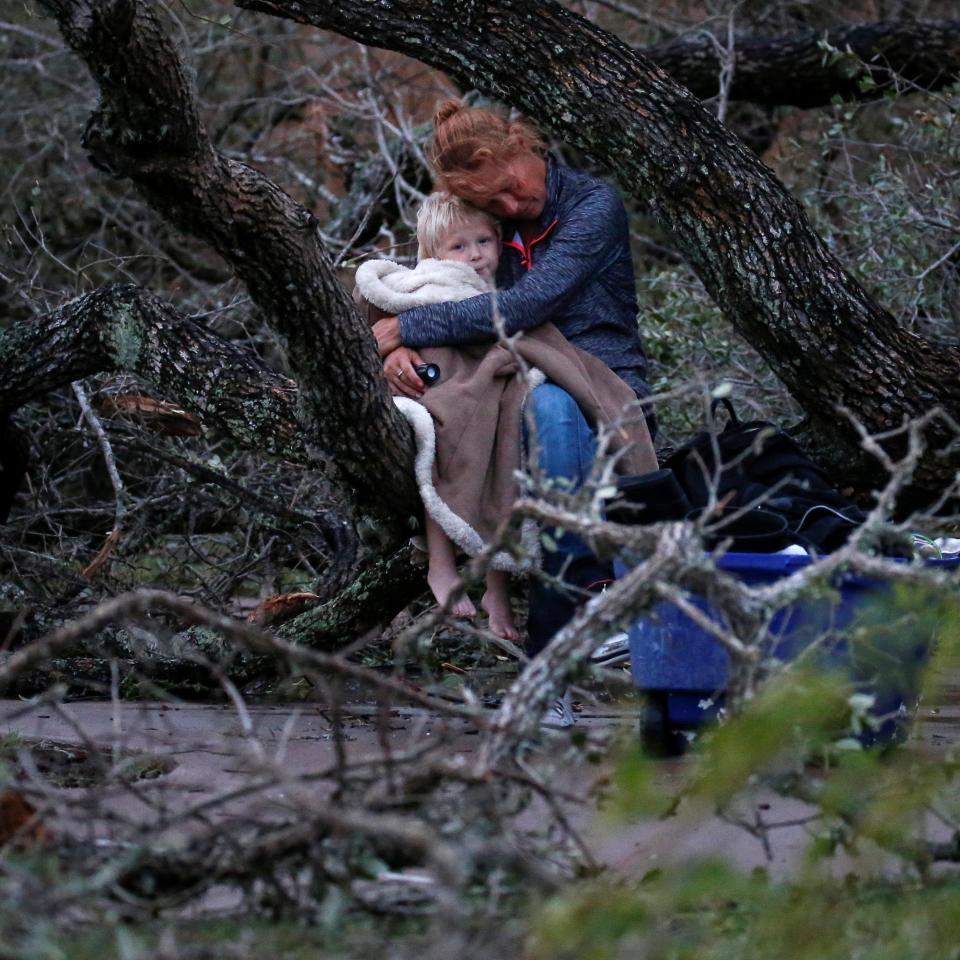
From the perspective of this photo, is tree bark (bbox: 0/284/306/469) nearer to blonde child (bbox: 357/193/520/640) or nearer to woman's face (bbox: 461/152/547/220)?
blonde child (bbox: 357/193/520/640)

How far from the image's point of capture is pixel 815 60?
679cm

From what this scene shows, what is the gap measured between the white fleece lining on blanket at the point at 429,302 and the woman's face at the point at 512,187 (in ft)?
0.70

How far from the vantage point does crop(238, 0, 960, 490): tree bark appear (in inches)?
170

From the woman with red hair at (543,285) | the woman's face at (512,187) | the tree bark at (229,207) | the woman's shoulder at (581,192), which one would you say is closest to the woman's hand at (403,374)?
the woman with red hair at (543,285)

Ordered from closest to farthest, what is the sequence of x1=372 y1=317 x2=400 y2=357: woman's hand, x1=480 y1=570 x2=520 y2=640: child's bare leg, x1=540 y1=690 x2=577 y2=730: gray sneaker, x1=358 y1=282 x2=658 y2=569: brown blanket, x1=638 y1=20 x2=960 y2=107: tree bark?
x1=540 y1=690 x2=577 y2=730: gray sneaker
x1=358 y1=282 x2=658 y2=569: brown blanket
x1=480 y1=570 x2=520 y2=640: child's bare leg
x1=372 y1=317 x2=400 y2=357: woman's hand
x1=638 y1=20 x2=960 y2=107: tree bark

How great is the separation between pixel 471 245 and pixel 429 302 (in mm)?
274

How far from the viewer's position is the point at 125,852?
2076 millimetres

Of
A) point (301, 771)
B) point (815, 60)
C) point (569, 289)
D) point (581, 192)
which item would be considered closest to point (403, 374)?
point (569, 289)

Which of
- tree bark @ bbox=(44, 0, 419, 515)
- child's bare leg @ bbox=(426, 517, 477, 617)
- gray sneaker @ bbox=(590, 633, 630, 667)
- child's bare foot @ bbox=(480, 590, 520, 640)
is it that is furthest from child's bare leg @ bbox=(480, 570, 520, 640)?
tree bark @ bbox=(44, 0, 419, 515)

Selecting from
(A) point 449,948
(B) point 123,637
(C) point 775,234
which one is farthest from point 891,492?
(B) point 123,637

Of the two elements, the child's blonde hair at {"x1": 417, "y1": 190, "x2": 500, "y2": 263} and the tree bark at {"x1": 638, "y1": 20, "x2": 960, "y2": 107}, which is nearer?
the child's blonde hair at {"x1": 417, "y1": 190, "x2": 500, "y2": 263}

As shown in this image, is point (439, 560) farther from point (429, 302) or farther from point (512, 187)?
point (512, 187)

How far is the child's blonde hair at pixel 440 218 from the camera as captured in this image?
4.46m

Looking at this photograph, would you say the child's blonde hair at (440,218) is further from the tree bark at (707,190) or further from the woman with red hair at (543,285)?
the tree bark at (707,190)
